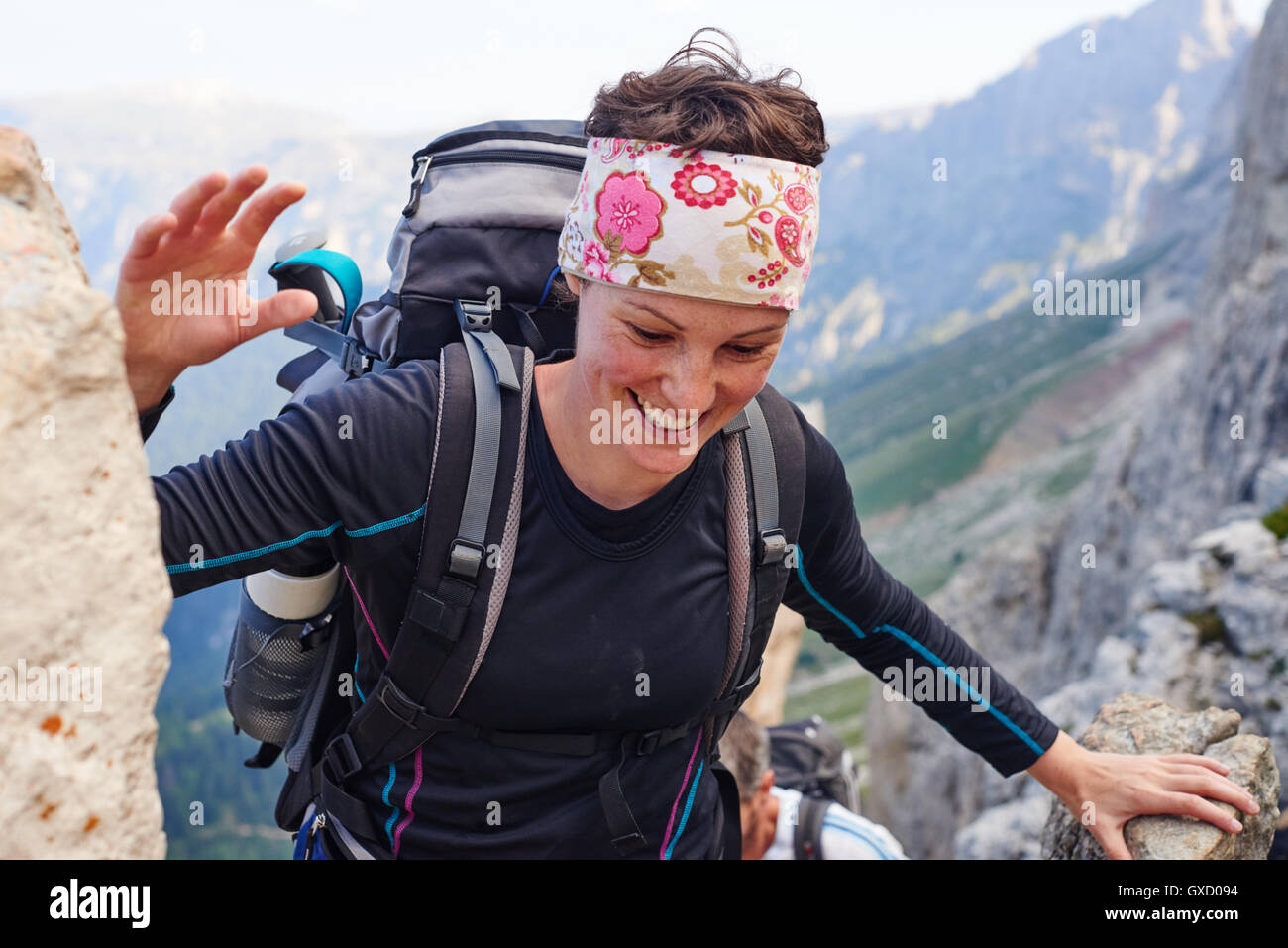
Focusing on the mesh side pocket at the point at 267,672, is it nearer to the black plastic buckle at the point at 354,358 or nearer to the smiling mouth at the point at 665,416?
the black plastic buckle at the point at 354,358

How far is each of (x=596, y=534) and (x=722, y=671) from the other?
77 cm

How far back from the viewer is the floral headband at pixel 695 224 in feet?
11.6

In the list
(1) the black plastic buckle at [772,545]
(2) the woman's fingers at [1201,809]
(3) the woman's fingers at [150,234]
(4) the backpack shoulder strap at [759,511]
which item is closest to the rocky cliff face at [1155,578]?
(2) the woman's fingers at [1201,809]

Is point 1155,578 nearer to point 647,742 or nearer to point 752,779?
point 752,779

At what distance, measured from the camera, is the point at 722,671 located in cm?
397

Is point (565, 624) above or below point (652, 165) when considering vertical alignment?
below

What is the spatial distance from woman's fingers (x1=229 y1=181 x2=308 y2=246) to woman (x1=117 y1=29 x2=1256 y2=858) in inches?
15.5

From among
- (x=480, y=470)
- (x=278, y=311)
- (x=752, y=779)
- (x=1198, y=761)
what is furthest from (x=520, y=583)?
(x=752, y=779)

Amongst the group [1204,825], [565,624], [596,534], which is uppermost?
[596,534]

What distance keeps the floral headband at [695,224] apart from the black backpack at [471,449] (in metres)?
0.55

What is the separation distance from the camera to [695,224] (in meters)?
3.57

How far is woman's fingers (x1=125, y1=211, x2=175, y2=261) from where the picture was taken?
2752 millimetres

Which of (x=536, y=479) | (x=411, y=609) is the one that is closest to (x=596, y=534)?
(x=536, y=479)
